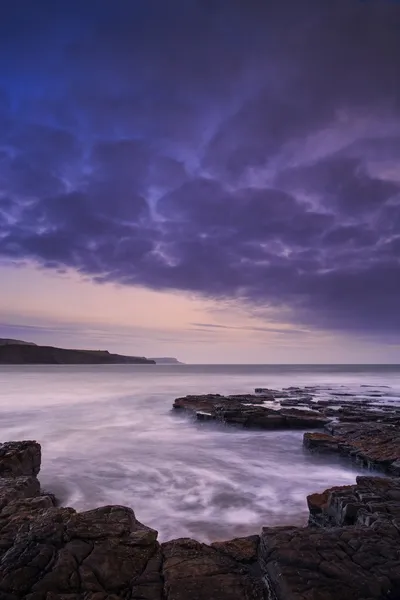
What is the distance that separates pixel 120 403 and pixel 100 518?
28.7 m

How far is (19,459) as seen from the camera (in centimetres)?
1020

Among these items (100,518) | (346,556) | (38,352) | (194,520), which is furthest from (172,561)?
(38,352)

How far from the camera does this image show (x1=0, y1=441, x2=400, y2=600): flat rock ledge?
4562 millimetres

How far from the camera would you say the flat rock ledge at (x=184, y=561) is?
4.56m

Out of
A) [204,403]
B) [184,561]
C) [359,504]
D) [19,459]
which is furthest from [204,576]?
[204,403]

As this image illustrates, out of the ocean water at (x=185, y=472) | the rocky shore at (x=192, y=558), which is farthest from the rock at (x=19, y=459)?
the rocky shore at (x=192, y=558)

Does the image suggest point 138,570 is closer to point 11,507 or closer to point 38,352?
point 11,507

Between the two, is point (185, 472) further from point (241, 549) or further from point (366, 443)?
point (241, 549)

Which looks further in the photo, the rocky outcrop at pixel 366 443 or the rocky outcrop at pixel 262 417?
the rocky outcrop at pixel 262 417

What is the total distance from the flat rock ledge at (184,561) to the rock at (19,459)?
3.45 m

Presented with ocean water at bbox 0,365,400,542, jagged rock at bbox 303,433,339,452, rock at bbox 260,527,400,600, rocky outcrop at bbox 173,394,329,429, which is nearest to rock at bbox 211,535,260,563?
rock at bbox 260,527,400,600

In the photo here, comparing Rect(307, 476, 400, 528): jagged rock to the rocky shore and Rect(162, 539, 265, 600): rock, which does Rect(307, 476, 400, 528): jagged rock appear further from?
Rect(162, 539, 265, 600): rock

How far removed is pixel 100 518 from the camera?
617 centimetres

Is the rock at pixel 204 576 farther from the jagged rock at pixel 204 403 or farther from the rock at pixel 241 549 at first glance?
the jagged rock at pixel 204 403
